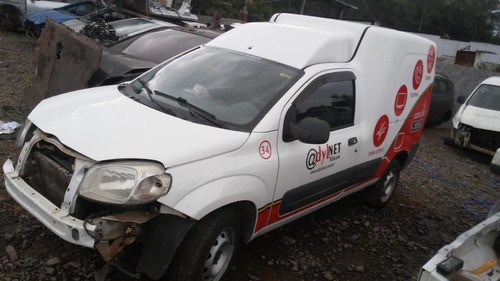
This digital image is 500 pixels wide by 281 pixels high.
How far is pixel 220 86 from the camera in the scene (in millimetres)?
3271

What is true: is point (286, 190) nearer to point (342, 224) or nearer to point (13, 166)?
point (342, 224)

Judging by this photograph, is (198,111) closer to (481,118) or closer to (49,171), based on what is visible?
(49,171)

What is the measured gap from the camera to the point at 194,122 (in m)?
2.83

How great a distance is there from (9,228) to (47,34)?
322 cm

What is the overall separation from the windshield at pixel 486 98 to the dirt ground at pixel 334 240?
9.32ft

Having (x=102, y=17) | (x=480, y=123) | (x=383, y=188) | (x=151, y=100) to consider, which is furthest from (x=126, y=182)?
(x=480, y=123)

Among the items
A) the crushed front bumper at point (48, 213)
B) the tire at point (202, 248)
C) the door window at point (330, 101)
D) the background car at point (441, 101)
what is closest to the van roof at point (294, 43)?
the door window at point (330, 101)

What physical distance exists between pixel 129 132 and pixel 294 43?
5.28ft

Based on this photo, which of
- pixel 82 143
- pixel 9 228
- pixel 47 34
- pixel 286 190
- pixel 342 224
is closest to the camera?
pixel 82 143

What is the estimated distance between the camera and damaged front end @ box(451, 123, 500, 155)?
831 cm

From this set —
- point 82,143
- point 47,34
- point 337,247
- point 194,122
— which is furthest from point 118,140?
point 47,34

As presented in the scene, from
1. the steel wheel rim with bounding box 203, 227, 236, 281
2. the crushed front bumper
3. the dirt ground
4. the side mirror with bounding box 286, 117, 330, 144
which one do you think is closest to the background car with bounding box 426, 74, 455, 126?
the dirt ground

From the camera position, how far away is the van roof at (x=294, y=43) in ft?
11.2

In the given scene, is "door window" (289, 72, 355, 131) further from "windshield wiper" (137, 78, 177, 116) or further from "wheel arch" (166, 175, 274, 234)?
"windshield wiper" (137, 78, 177, 116)
